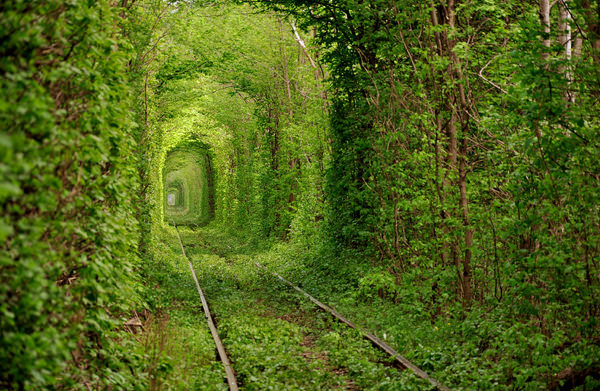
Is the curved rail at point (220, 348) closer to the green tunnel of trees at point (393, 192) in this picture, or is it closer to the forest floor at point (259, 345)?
the forest floor at point (259, 345)

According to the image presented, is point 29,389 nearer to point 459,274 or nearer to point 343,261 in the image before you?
point 459,274

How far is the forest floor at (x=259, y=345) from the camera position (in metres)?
6.87

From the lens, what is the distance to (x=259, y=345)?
8.88m

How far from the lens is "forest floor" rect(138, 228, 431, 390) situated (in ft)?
22.5

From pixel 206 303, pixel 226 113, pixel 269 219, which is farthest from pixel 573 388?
pixel 226 113

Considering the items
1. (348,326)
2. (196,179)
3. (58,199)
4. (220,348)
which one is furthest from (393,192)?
(196,179)

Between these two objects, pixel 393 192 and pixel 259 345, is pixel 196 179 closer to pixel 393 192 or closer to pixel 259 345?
pixel 393 192

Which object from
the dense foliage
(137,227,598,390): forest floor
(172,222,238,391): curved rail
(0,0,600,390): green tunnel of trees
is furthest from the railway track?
the dense foliage

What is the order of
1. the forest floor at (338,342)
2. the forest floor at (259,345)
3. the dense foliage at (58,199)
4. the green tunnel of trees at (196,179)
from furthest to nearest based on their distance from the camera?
the green tunnel of trees at (196,179), the forest floor at (259,345), the forest floor at (338,342), the dense foliage at (58,199)

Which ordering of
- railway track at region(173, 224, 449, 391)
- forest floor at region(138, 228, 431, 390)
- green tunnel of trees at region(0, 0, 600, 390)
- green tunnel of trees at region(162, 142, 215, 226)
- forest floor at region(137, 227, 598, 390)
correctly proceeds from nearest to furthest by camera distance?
1. green tunnel of trees at region(0, 0, 600, 390)
2. forest floor at region(137, 227, 598, 390)
3. railway track at region(173, 224, 449, 391)
4. forest floor at region(138, 228, 431, 390)
5. green tunnel of trees at region(162, 142, 215, 226)

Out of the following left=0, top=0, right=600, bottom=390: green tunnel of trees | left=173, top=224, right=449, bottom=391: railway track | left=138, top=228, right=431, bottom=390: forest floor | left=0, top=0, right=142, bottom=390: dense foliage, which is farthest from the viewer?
left=138, top=228, right=431, bottom=390: forest floor

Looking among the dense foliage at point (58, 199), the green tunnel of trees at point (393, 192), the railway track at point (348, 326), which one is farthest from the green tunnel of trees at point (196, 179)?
the dense foliage at point (58, 199)

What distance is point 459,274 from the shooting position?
29.5ft

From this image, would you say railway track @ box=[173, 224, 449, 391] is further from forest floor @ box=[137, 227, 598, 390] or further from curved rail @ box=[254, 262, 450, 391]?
forest floor @ box=[137, 227, 598, 390]
